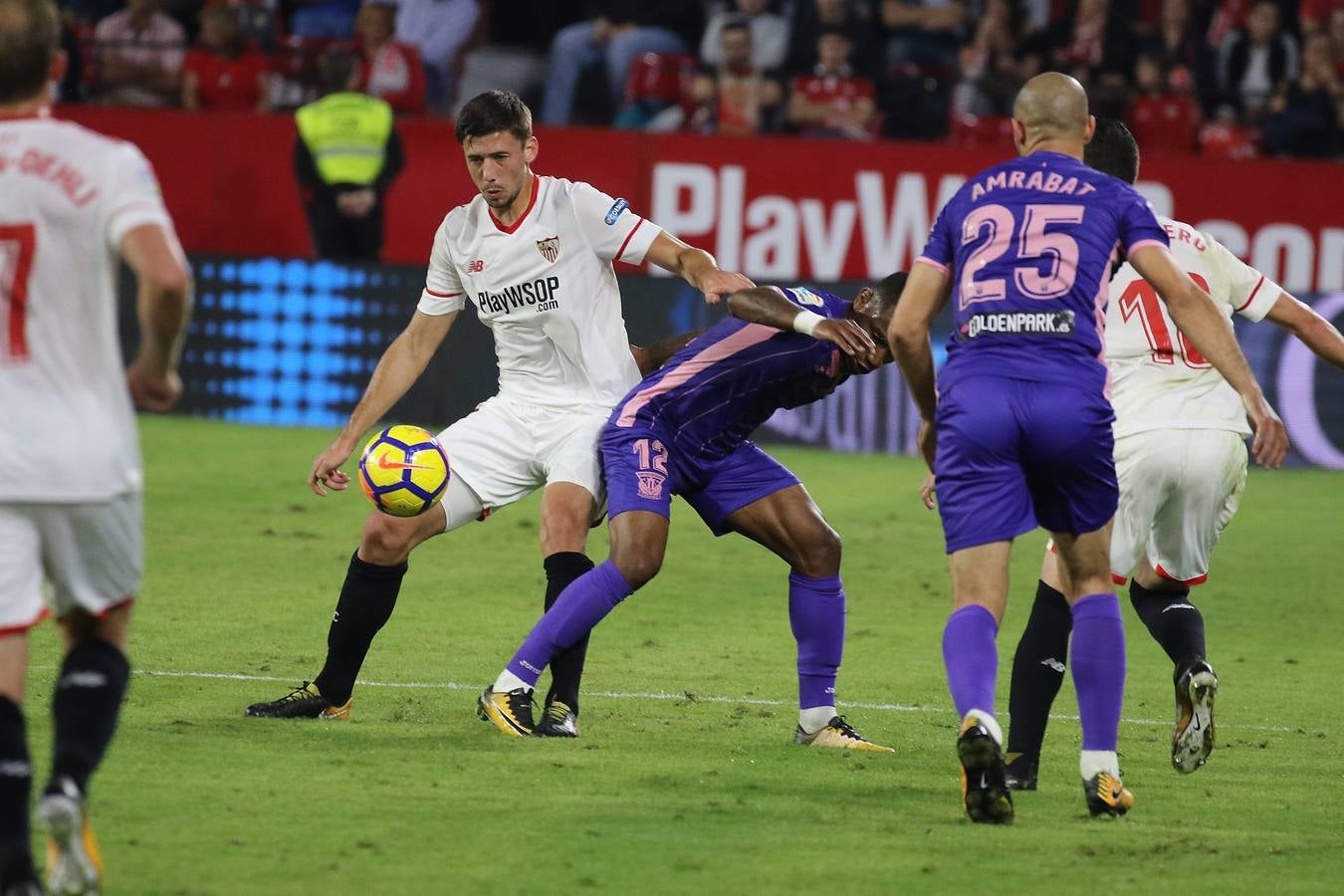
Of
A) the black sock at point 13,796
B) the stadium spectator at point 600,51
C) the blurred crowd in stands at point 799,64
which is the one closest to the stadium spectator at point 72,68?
the blurred crowd in stands at point 799,64

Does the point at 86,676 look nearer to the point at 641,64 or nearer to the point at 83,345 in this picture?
the point at 83,345

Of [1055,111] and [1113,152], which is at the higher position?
[1055,111]

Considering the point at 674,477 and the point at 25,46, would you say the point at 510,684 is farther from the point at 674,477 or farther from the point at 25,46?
the point at 25,46

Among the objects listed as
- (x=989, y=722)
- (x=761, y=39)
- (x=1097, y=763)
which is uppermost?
(x=761, y=39)

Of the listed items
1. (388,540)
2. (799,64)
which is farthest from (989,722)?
(799,64)

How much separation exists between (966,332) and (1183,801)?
5.01 feet

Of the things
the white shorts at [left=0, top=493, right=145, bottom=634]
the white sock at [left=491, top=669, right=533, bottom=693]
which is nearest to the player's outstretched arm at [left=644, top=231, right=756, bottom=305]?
Answer: the white sock at [left=491, top=669, right=533, bottom=693]

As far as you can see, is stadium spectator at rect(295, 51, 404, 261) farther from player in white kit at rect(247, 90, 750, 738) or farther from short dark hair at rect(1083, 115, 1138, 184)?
short dark hair at rect(1083, 115, 1138, 184)

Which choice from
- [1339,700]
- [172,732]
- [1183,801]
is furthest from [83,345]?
[1339,700]

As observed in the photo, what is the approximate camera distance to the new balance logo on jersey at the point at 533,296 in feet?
22.7

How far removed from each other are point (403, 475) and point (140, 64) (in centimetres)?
1217

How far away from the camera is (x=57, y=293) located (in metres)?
4.09

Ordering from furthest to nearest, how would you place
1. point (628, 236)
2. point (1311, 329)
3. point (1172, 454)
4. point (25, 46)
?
1. point (628, 236)
2. point (1172, 454)
3. point (1311, 329)
4. point (25, 46)

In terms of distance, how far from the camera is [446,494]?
21.8 ft
